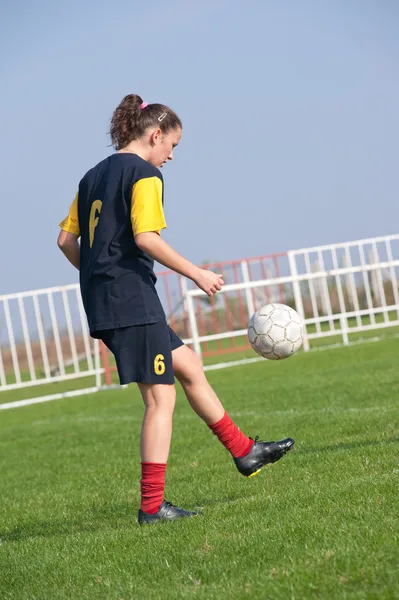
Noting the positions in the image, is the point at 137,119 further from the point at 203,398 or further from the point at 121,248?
the point at 203,398

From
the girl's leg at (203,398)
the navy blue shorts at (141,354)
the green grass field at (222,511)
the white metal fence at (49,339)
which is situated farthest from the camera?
the white metal fence at (49,339)

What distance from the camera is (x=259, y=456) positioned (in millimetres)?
5336

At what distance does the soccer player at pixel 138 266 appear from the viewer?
4.70 meters

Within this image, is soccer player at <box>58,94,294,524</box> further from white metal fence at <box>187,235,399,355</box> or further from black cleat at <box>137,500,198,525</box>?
white metal fence at <box>187,235,399,355</box>

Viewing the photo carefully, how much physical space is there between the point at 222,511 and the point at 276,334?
58.7 inches

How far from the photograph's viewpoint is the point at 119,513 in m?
5.61

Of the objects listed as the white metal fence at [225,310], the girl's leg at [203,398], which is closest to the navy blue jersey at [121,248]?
the girl's leg at [203,398]

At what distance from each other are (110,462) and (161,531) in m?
3.57

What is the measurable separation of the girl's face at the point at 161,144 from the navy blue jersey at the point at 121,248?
0.17 meters

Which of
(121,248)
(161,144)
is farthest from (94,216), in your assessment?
(161,144)

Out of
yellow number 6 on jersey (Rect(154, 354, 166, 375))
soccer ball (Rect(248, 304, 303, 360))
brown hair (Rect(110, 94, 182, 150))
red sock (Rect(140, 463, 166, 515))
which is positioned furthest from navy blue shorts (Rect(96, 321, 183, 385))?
soccer ball (Rect(248, 304, 303, 360))

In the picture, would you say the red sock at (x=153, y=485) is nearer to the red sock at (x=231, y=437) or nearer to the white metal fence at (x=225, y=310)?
the red sock at (x=231, y=437)

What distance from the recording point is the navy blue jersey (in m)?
4.73

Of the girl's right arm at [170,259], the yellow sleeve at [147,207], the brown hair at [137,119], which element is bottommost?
the girl's right arm at [170,259]
